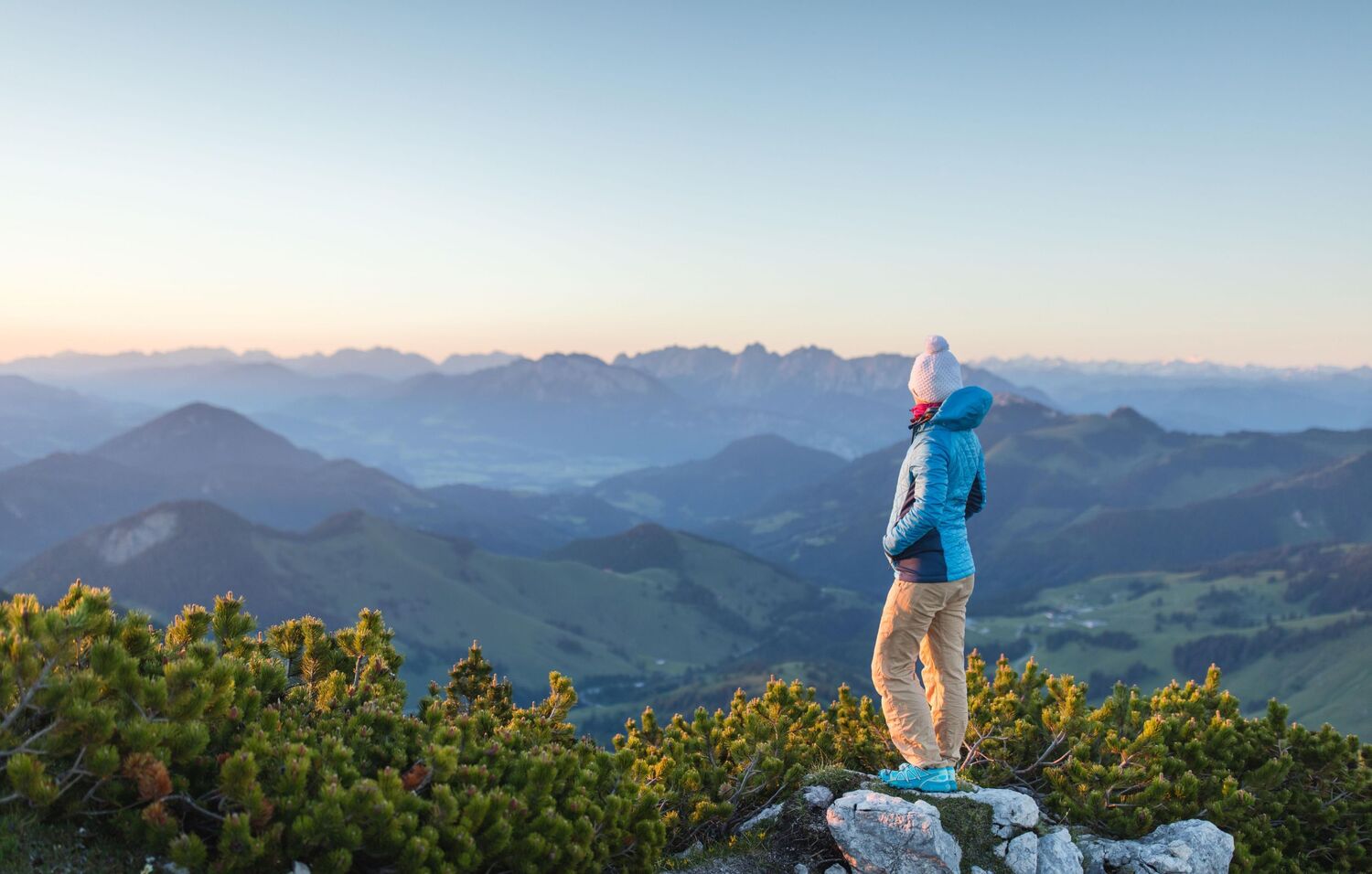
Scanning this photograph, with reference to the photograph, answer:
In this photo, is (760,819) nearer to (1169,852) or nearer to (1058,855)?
(1058,855)

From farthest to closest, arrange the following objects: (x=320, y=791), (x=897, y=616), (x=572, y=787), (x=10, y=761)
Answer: (x=897, y=616) < (x=572, y=787) < (x=320, y=791) < (x=10, y=761)

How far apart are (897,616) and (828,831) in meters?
2.79

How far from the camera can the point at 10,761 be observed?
18.0ft

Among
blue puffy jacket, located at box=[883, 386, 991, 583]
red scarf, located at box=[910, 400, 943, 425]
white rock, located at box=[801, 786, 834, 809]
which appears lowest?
white rock, located at box=[801, 786, 834, 809]

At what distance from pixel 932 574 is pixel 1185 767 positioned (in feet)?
19.8

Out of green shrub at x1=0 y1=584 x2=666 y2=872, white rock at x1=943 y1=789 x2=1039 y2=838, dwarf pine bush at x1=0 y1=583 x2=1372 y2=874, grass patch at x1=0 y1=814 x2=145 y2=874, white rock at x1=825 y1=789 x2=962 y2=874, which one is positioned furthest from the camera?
white rock at x1=943 y1=789 x2=1039 y2=838

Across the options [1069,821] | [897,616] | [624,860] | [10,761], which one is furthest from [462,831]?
[1069,821]

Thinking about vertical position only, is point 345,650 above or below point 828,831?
above

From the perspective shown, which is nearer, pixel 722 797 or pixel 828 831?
pixel 828 831

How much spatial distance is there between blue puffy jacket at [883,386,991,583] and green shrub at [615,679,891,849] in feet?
12.4

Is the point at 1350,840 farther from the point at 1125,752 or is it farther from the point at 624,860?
the point at 624,860

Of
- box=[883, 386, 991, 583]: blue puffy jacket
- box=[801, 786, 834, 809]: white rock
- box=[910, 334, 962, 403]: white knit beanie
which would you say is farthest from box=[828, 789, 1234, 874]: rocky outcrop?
box=[910, 334, 962, 403]: white knit beanie

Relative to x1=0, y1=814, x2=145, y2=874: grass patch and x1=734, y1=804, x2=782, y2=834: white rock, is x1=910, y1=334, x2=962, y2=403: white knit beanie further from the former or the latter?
x1=0, y1=814, x2=145, y2=874: grass patch

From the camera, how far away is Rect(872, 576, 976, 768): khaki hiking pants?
917cm
